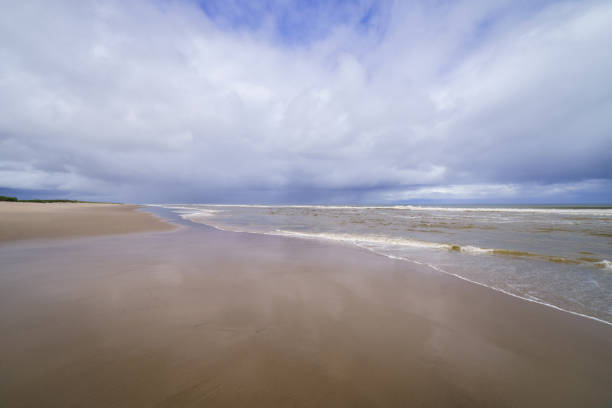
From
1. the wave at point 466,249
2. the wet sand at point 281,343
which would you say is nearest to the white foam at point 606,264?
the wave at point 466,249

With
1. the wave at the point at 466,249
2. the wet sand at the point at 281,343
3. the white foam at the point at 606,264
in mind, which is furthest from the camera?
the wave at the point at 466,249

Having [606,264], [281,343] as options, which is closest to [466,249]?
[606,264]

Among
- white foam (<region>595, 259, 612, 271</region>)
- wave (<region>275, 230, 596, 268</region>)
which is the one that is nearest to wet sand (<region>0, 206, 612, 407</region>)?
wave (<region>275, 230, 596, 268</region>)

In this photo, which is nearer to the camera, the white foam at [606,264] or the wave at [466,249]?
the white foam at [606,264]

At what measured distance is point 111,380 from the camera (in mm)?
1977

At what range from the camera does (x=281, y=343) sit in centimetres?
264

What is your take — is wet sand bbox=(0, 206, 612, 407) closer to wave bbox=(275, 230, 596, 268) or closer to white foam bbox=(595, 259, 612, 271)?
wave bbox=(275, 230, 596, 268)

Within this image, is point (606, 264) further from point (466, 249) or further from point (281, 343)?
point (281, 343)

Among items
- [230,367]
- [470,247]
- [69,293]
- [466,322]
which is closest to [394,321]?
[466,322]

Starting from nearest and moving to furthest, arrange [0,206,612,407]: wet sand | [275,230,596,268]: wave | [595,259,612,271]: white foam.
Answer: [0,206,612,407]: wet sand → [595,259,612,271]: white foam → [275,230,596,268]: wave

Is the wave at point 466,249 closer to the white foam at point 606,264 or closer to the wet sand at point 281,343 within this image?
the white foam at point 606,264

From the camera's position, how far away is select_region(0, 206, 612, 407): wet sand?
1.96 metres

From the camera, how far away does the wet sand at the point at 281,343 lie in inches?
77.2

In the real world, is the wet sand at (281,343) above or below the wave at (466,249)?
below
